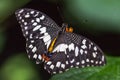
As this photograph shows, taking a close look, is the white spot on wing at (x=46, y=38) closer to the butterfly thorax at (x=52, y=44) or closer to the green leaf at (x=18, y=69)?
the butterfly thorax at (x=52, y=44)

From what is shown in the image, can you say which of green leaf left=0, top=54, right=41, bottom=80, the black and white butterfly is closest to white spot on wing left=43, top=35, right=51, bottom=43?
the black and white butterfly

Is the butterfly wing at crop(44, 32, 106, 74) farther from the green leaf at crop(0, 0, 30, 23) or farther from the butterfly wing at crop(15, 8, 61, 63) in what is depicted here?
the green leaf at crop(0, 0, 30, 23)

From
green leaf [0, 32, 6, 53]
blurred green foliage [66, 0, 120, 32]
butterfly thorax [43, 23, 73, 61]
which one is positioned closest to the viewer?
blurred green foliage [66, 0, 120, 32]

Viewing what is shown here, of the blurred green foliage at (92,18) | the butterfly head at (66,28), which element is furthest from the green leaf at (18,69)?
the butterfly head at (66,28)

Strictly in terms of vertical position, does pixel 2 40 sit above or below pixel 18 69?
above

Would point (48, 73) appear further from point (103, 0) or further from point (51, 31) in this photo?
point (103, 0)

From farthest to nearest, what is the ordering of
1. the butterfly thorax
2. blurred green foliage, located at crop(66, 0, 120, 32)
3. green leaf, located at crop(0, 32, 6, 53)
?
green leaf, located at crop(0, 32, 6, 53) → the butterfly thorax → blurred green foliage, located at crop(66, 0, 120, 32)

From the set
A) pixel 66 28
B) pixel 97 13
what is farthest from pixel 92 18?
pixel 66 28

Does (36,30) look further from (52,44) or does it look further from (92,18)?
(92,18)
